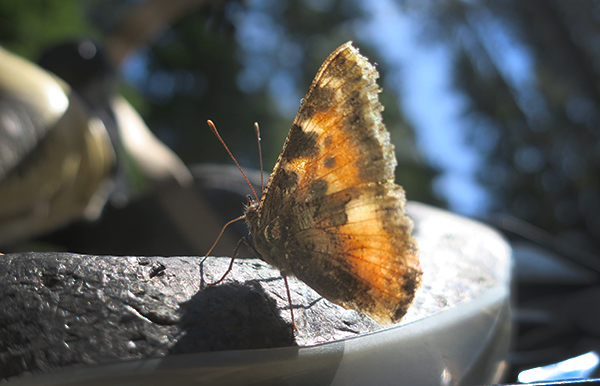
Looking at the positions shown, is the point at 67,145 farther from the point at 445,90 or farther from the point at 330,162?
the point at 445,90

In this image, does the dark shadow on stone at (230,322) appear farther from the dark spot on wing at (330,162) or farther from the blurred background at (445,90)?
the blurred background at (445,90)

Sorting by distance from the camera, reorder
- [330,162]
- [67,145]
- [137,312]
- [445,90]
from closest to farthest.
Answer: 1. [137,312]
2. [330,162]
3. [67,145]
4. [445,90]

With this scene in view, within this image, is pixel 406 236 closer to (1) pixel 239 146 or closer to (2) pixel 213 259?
(2) pixel 213 259

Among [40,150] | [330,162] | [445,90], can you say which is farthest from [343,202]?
[445,90]

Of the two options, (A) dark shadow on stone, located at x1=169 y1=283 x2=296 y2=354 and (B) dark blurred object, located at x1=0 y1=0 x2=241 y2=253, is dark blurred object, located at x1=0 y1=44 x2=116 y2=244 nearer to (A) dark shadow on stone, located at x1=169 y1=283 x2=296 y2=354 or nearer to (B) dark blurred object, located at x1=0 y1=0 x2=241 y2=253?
(B) dark blurred object, located at x1=0 y1=0 x2=241 y2=253

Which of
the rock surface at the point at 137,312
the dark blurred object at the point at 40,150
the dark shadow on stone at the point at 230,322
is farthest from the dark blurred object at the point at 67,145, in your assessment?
the dark shadow on stone at the point at 230,322

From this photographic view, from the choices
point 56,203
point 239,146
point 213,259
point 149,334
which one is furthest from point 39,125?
point 239,146
